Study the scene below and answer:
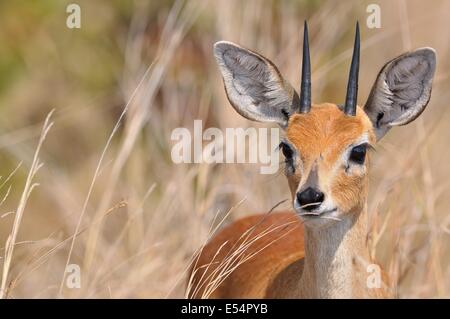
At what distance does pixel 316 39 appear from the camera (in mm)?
10055

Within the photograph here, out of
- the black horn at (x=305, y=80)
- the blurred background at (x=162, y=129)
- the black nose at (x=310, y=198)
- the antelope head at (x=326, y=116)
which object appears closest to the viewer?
the black nose at (x=310, y=198)

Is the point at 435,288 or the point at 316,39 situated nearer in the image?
the point at 435,288

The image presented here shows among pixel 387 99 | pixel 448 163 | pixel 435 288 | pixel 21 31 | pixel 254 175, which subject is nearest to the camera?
pixel 387 99

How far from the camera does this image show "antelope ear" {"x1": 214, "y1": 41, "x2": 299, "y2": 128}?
20.1 feet

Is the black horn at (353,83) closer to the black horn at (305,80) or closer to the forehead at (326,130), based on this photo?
the forehead at (326,130)

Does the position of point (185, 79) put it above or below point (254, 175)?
above

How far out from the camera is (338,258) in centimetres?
598

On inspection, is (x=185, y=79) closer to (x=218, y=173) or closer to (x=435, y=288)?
(x=218, y=173)

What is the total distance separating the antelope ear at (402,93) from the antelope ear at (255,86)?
0.42 meters

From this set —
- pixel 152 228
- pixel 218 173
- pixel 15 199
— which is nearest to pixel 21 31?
pixel 15 199

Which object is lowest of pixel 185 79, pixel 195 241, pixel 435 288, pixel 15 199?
pixel 435 288

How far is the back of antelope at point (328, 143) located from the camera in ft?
18.8

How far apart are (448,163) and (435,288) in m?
2.42

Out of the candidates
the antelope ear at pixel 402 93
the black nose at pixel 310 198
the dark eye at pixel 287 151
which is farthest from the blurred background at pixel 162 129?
the black nose at pixel 310 198
